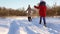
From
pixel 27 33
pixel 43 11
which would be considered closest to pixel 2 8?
pixel 43 11

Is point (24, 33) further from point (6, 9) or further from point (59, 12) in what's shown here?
point (6, 9)

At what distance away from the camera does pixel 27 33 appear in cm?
991

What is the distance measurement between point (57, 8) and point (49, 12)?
8.26 ft

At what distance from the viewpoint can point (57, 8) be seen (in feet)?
166

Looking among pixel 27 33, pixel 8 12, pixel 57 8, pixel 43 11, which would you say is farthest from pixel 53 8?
pixel 27 33

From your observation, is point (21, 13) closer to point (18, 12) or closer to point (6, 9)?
point (18, 12)

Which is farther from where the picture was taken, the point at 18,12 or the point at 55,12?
the point at 18,12

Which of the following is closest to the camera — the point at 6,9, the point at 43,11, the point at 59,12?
the point at 43,11

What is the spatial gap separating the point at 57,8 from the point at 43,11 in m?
34.7

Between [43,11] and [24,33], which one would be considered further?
[43,11]

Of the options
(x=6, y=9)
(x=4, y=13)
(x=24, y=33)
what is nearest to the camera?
(x=24, y=33)

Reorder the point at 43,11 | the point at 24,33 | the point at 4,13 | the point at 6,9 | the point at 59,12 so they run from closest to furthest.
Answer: the point at 24,33, the point at 43,11, the point at 59,12, the point at 4,13, the point at 6,9

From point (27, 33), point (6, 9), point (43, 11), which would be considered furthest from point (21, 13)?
point (27, 33)

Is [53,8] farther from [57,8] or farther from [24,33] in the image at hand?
[24,33]
